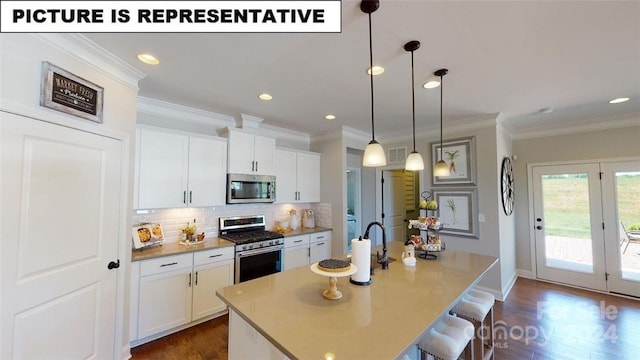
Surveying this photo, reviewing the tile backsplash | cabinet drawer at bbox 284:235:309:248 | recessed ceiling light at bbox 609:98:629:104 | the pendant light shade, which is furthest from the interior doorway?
recessed ceiling light at bbox 609:98:629:104

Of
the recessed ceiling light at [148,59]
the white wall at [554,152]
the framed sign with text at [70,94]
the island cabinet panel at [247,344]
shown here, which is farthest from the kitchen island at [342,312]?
the white wall at [554,152]

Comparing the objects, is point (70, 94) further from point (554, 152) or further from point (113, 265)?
point (554, 152)

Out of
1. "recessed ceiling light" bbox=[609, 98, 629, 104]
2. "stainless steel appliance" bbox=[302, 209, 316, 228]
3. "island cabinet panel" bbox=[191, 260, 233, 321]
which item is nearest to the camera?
"island cabinet panel" bbox=[191, 260, 233, 321]

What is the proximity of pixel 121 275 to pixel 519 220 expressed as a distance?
5.73 m

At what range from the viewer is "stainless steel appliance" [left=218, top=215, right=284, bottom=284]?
310 cm

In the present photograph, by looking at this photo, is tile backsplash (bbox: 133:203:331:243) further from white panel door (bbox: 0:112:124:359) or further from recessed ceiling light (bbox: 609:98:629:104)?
recessed ceiling light (bbox: 609:98:629:104)

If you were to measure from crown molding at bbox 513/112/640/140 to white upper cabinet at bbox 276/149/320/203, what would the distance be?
3663 millimetres

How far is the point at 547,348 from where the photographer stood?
242 centimetres

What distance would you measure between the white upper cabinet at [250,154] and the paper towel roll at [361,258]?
7.61 feet

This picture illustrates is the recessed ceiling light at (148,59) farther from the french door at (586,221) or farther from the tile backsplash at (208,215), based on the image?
the french door at (586,221)

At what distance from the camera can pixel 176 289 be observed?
8.54 ft

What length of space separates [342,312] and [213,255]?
6.83 feet

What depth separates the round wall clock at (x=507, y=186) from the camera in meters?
3.71

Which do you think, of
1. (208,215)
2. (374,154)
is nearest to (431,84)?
(374,154)
